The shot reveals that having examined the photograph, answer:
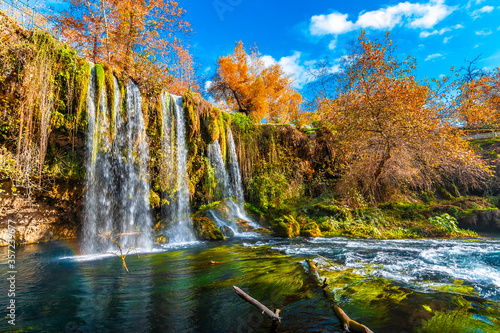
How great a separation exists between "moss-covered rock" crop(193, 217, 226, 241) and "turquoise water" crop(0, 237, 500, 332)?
2.91 metres

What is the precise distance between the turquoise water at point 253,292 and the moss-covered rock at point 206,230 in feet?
9.55

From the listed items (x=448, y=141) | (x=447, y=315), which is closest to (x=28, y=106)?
(x=447, y=315)

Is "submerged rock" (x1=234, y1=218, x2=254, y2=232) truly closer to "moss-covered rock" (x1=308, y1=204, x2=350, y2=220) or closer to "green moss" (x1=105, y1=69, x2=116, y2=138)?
"moss-covered rock" (x1=308, y1=204, x2=350, y2=220)

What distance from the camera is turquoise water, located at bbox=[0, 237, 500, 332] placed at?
102 inches

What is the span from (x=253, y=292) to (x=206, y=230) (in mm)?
5944

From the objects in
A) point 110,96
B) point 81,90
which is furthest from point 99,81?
point 81,90

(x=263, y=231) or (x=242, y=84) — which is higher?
(x=242, y=84)

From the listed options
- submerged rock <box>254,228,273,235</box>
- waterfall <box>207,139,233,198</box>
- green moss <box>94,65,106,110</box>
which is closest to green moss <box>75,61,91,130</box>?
green moss <box>94,65,106,110</box>

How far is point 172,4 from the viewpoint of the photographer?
45.0 feet

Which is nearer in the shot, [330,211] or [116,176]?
[116,176]

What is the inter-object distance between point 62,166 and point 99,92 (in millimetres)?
3178

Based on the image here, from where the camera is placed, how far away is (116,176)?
9.30 meters

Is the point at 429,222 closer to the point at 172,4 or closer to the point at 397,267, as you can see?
the point at 397,267

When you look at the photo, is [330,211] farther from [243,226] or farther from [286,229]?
[243,226]
